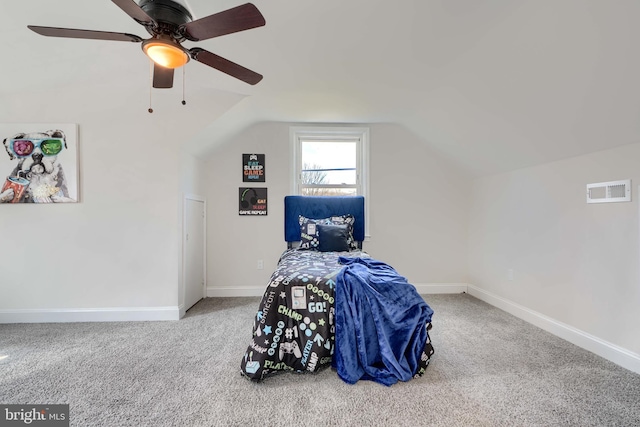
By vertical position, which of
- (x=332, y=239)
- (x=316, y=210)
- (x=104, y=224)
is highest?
(x=316, y=210)

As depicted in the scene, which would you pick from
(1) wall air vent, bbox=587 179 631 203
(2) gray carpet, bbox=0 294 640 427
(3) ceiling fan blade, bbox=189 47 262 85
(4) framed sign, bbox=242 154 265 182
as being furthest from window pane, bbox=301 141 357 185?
(1) wall air vent, bbox=587 179 631 203

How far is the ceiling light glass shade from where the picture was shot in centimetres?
138

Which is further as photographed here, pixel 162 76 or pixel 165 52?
pixel 162 76

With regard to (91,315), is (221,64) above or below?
above

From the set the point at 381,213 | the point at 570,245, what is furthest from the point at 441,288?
the point at 570,245

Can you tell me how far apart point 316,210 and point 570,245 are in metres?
2.56

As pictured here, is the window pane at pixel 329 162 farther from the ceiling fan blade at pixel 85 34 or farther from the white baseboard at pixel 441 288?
the ceiling fan blade at pixel 85 34

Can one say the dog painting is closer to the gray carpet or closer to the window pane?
the gray carpet

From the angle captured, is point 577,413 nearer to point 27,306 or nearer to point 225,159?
point 225,159

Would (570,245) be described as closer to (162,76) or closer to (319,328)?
(319,328)

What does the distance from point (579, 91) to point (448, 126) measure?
125cm

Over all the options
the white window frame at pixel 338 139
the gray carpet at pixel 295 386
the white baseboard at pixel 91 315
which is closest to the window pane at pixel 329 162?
the white window frame at pixel 338 139

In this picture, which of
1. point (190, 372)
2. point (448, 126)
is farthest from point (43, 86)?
point (448, 126)

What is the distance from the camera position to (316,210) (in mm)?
3609
